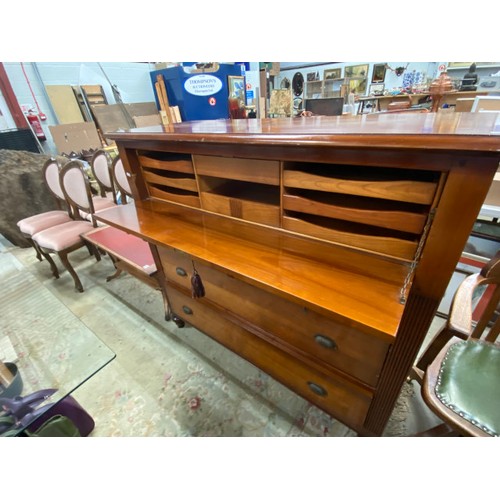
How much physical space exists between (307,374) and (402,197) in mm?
772

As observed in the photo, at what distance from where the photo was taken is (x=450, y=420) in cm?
75

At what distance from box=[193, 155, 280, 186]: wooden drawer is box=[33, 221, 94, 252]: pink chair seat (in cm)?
172

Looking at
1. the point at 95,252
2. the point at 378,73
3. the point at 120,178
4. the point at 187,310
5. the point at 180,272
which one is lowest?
the point at 95,252

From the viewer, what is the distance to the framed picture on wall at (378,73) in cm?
565

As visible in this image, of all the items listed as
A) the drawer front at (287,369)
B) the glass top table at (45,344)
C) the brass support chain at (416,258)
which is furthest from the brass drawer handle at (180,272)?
the brass support chain at (416,258)

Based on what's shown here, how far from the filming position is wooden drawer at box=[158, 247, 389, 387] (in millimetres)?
789

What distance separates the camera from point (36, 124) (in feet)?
11.6

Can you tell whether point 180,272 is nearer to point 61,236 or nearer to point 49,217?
point 61,236

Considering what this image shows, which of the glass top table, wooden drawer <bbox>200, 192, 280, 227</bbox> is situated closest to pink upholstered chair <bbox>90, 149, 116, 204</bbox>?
the glass top table

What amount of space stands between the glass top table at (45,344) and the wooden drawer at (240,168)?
0.91m

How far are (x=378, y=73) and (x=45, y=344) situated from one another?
7.44 meters

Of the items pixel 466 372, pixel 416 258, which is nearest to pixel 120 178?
pixel 416 258
